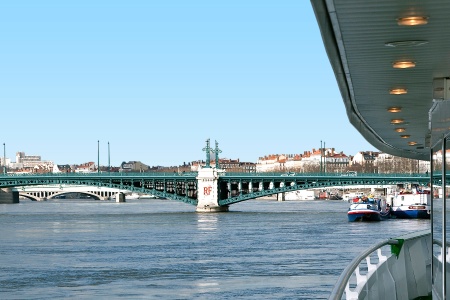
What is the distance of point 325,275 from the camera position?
2897 centimetres

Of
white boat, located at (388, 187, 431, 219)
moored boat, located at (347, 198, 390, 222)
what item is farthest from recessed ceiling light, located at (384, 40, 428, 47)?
white boat, located at (388, 187, 431, 219)

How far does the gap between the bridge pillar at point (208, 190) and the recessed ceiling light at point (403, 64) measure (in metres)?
74.8

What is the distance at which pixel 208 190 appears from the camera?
8156 cm

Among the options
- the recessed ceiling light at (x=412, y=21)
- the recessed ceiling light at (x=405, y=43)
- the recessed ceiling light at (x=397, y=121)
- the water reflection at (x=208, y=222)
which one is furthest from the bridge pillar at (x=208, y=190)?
the recessed ceiling light at (x=412, y=21)

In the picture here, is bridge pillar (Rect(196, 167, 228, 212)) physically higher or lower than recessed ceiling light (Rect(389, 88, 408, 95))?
lower

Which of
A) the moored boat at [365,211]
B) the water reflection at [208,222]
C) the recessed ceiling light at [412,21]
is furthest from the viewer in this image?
the moored boat at [365,211]

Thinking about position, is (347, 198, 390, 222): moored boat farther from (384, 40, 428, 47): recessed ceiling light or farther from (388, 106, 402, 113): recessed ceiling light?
(384, 40, 428, 47): recessed ceiling light

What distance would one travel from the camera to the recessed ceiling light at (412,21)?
4996 millimetres

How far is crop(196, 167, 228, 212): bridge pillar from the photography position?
8117cm

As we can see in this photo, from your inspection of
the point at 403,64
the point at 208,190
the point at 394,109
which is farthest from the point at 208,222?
the point at 403,64

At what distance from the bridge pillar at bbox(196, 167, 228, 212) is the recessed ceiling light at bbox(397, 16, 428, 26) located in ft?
249

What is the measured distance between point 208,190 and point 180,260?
45630 mm

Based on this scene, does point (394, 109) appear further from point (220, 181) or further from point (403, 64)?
point (220, 181)

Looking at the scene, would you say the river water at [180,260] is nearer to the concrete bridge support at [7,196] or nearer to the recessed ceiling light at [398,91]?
the recessed ceiling light at [398,91]
